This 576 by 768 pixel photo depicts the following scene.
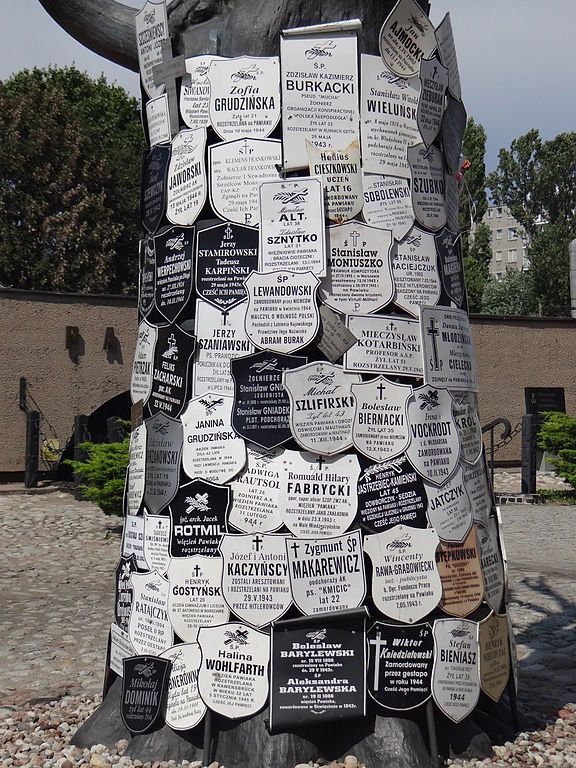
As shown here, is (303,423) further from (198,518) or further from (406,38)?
(406,38)

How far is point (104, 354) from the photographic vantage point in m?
18.4

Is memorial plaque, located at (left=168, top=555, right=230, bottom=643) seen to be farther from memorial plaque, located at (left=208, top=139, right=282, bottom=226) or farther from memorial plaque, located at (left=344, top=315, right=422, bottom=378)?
memorial plaque, located at (left=208, top=139, right=282, bottom=226)

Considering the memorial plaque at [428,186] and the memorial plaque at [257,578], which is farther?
the memorial plaque at [428,186]

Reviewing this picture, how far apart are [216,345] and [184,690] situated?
4.44 feet

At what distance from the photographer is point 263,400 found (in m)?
3.85

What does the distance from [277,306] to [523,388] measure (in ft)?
60.4

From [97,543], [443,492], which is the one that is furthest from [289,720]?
[97,543]

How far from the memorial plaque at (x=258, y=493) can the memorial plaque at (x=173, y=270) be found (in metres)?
0.72

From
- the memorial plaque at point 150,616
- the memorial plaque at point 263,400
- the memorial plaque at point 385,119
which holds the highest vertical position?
the memorial plaque at point 385,119

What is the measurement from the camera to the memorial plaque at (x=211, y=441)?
12.7 ft

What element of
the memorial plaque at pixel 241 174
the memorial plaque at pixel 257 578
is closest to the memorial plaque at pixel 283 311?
the memorial plaque at pixel 241 174

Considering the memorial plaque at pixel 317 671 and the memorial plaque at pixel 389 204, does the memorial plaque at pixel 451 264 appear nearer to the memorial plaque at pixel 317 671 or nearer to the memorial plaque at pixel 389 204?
the memorial plaque at pixel 389 204

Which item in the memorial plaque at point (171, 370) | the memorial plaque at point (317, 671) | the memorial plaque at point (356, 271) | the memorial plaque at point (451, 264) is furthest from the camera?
the memorial plaque at point (451, 264)

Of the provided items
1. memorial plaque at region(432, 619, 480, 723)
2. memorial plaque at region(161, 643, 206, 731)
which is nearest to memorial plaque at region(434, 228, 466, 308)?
memorial plaque at region(432, 619, 480, 723)
